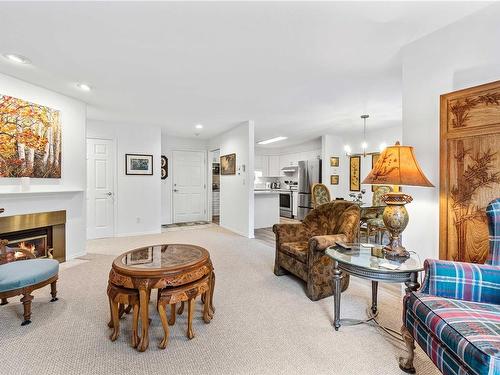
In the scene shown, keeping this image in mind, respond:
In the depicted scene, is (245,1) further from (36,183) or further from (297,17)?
(36,183)

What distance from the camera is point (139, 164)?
5301 mm

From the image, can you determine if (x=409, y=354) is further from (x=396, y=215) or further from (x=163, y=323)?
(x=163, y=323)

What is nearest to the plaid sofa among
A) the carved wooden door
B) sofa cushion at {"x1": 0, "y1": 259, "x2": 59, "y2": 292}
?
the carved wooden door

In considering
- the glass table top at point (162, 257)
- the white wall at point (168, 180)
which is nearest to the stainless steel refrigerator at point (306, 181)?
the white wall at point (168, 180)

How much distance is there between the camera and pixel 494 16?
68.1 inches

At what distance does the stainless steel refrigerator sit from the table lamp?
496 centimetres

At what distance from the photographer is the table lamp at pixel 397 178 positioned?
1.74m

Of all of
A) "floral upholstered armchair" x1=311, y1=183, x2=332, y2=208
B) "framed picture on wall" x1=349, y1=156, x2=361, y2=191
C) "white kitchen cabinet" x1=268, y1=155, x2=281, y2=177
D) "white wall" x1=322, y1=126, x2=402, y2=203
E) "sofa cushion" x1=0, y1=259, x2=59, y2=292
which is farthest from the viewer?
"white kitchen cabinet" x1=268, y1=155, x2=281, y2=177

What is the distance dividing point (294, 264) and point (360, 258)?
0.96 m

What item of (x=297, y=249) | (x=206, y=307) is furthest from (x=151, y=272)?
(x=297, y=249)

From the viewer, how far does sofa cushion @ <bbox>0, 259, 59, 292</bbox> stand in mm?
1914

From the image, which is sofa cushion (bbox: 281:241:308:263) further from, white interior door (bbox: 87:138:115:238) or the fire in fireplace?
white interior door (bbox: 87:138:115:238)

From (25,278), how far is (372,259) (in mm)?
2715

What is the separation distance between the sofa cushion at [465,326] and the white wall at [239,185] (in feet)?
12.5
